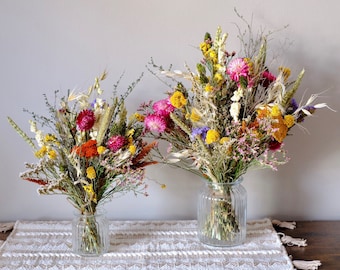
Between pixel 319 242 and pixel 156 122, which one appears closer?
pixel 156 122

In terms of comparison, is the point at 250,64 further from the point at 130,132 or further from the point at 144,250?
the point at 144,250

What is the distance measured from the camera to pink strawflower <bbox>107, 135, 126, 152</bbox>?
130cm

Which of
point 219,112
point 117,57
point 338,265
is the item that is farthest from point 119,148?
point 338,265

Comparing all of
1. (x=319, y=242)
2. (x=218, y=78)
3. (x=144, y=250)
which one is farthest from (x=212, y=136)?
(x=319, y=242)

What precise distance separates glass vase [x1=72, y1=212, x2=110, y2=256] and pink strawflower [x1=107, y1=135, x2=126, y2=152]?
22 centimetres

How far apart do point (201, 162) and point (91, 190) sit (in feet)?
1.00

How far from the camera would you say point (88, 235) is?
4.56ft

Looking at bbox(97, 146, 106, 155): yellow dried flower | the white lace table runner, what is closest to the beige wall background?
the white lace table runner

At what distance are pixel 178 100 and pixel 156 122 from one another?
3.5 inches

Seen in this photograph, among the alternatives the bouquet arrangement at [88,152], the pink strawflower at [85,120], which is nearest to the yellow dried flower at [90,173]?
the bouquet arrangement at [88,152]

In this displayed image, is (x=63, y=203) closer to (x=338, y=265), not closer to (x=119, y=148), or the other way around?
(x=119, y=148)

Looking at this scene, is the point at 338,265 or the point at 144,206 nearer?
the point at 338,265

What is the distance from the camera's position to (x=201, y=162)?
1364 mm

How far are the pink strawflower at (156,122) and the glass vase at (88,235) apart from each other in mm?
294
